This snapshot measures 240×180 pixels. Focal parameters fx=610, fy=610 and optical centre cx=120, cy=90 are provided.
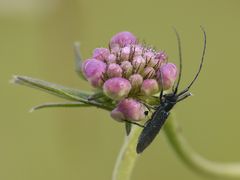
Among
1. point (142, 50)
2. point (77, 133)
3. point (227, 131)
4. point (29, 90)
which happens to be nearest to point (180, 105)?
point (227, 131)

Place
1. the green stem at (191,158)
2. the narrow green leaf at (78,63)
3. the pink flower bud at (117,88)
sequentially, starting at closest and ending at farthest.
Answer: the pink flower bud at (117,88)
the narrow green leaf at (78,63)
the green stem at (191,158)

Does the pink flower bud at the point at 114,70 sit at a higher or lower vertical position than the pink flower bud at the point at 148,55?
lower

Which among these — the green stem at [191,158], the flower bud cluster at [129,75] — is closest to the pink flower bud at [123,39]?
the flower bud cluster at [129,75]

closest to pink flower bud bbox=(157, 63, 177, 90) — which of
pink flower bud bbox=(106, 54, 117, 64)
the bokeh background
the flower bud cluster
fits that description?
the flower bud cluster

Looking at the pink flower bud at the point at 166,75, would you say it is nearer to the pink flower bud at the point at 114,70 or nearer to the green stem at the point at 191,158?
the pink flower bud at the point at 114,70

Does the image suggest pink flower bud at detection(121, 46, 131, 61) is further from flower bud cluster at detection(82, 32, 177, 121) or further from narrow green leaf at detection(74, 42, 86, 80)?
narrow green leaf at detection(74, 42, 86, 80)
